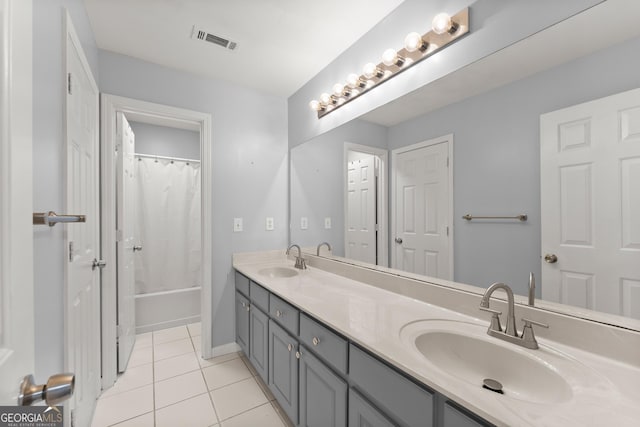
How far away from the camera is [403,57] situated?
1.49 meters

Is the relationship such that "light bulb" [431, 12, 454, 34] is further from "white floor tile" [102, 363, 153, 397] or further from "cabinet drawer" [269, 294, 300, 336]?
"white floor tile" [102, 363, 153, 397]

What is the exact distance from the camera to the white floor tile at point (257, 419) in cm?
160

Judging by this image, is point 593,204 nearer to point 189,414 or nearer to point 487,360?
point 487,360

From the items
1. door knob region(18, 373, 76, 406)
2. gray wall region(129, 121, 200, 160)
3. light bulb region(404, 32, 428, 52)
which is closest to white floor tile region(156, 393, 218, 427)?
door knob region(18, 373, 76, 406)

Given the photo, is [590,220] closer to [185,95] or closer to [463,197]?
[463,197]

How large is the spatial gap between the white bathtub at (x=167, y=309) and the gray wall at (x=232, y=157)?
0.95 metres

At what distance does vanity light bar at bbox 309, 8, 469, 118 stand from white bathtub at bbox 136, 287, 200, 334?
8.41 feet

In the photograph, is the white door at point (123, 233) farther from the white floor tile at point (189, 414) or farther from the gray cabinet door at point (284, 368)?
the gray cabinet door at point (284, 368)

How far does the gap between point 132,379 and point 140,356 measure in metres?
0.37

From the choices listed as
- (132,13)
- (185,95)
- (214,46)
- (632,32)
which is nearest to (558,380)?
(632,32)

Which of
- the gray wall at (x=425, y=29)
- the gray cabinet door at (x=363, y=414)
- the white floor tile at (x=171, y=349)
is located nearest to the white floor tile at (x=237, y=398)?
the white floor tile at (x=171, y=349)

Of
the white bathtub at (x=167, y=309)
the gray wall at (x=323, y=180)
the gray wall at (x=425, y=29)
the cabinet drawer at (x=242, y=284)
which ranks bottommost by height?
the white bathtub at (x=167, y=309)

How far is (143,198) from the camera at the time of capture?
10.2 ft

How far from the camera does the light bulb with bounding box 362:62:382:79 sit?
1.65 m
